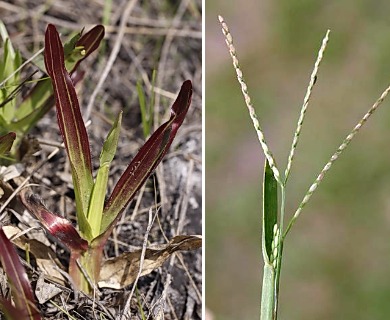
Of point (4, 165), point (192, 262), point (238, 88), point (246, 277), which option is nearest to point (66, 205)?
point (4, 165)

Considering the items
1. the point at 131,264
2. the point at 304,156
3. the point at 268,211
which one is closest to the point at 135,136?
the point at 131,264

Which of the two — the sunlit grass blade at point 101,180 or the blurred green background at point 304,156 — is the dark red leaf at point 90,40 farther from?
the blurred green background at point 304,156

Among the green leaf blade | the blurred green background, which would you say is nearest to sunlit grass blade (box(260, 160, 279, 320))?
the green leaf blade

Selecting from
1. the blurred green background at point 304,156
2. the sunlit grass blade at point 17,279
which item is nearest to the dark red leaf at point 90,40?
the sunlit grass blade at point 17,279

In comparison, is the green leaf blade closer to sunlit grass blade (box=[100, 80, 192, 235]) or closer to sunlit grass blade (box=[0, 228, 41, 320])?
sunlit grass blade (box=[100, 80, 192, 235])

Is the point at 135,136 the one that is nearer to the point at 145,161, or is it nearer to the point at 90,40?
the point at 90,40

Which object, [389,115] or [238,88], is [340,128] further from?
[238,88]
